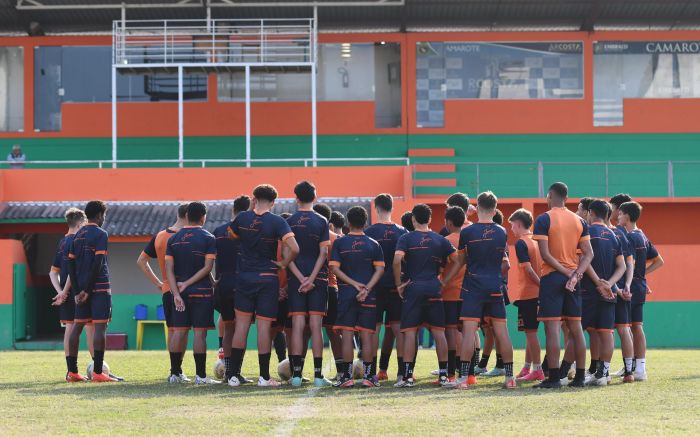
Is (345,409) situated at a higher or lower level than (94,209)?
lower

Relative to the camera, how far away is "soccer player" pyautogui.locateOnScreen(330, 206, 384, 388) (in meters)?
11.6

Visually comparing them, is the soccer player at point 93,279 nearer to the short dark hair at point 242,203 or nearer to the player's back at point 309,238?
the short dark hair at point 242,203

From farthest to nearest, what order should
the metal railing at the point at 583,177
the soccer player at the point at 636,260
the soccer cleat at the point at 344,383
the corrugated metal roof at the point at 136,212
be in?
the metal railing at the point at 583,177 < the corrugated metal roof at the point at 136,212 < the soccer player at the point at 636,260 < the soccer cleat at the point at 344,383

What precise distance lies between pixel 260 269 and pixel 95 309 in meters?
2.24

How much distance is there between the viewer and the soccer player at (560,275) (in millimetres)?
11352

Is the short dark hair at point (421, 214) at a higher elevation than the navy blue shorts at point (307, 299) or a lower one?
higher

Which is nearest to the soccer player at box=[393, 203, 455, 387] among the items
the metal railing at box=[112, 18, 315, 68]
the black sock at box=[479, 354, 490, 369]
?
the black sock at box=[479, 354, 490, 369]

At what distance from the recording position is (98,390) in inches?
440

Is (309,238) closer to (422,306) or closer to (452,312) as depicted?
(422,306)

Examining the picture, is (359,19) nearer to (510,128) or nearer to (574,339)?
(510,128)

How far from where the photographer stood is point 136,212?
2492cm

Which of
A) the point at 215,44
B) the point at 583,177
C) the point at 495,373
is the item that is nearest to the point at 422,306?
the point at 495,373

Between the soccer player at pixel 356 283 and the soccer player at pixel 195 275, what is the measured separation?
4.59ft

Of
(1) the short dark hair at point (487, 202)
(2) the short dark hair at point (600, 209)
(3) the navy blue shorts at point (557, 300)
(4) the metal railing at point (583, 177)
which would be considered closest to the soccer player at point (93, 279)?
(1) the short dark hair at point (487, 202)
